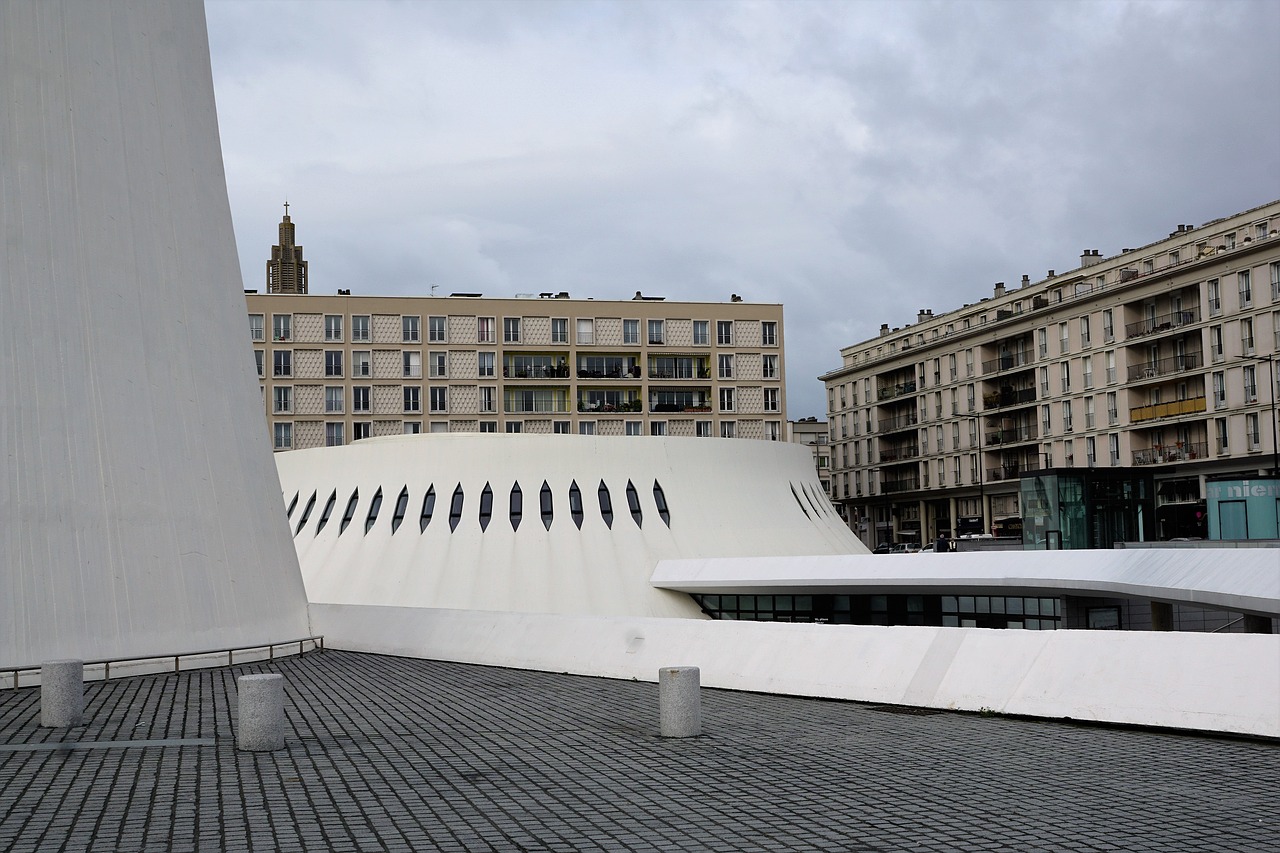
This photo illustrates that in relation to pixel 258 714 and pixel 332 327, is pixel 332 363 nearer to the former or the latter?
pixel 332 327

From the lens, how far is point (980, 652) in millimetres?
13359

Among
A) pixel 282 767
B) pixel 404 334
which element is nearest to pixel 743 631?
pixel 282 767

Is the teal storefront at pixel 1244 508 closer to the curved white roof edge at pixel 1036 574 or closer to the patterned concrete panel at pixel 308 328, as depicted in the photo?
the curved white roof edge at pixel 1036 574

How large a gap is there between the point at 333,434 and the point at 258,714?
6674cm

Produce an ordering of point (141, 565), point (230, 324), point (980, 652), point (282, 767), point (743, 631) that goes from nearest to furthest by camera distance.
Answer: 1. point (282, 767)
2. point (980, 652)
3. point (743, 631)
4. point (141, 565)
5. point (230, 324)

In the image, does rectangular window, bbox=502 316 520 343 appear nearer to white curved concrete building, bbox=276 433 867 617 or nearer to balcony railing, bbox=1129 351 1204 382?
white curved concrete building, bbox=276 433 867 617

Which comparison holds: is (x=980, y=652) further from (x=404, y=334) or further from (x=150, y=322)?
(x=404, y=334)

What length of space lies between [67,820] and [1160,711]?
9.40 metres

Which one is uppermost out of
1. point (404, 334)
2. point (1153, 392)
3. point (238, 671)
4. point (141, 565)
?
point (404, 334)

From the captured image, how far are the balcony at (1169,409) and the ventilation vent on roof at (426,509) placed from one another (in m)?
38.1

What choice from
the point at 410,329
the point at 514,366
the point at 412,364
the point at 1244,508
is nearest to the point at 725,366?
the point at 514,366

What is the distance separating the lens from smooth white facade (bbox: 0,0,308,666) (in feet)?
64.2

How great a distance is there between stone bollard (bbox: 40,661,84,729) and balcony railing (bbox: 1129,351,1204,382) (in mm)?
57964

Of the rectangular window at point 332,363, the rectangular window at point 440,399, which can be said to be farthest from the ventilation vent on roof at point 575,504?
the rectangular window at point 332,363
